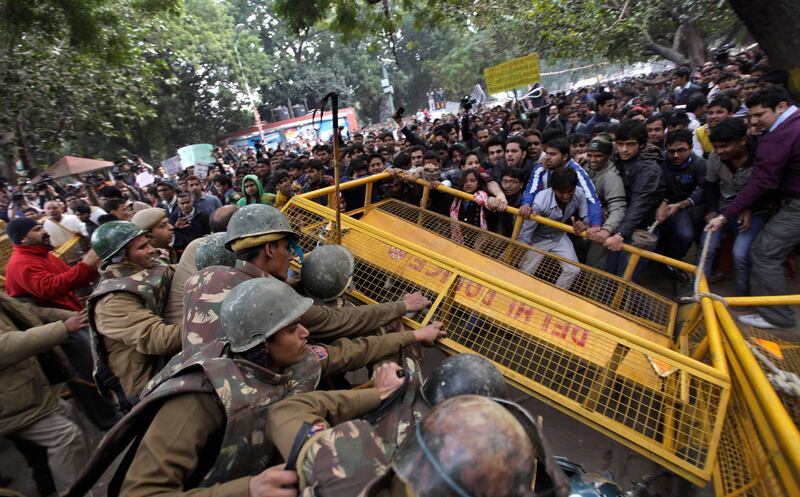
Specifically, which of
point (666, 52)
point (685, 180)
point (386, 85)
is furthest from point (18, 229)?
point (666, 52)

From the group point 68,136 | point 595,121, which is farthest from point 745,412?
point 68,136

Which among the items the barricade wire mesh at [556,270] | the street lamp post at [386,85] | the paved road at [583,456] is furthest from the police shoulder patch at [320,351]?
the street lamp post at [386,85]

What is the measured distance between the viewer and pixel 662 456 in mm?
1945

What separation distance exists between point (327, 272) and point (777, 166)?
12.5ft

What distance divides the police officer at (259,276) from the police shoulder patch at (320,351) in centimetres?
22

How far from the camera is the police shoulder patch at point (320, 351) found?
2.04 meters

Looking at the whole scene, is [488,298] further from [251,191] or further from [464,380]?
[251,191]

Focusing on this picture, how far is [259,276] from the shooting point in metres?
2.41

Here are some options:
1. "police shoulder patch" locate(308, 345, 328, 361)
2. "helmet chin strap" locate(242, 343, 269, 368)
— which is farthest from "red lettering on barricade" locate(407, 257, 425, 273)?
"helmet chin strap" locate(242, 343, 269, 368)

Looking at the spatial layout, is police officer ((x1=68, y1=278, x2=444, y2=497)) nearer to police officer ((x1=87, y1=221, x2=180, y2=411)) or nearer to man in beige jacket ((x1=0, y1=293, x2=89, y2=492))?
police officer ((x1=87, y1=221, x2=180, y2=411))

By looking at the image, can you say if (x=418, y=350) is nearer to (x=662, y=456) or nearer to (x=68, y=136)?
(x=662, y=456)

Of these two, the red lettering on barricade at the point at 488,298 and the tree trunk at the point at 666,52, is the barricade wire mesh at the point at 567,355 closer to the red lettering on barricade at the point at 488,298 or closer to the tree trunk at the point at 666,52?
the red lettering on barricade at the point at 488,298

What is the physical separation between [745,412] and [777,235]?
7.93 feet

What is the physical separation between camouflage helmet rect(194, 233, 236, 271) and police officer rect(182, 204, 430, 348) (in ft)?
1.24
